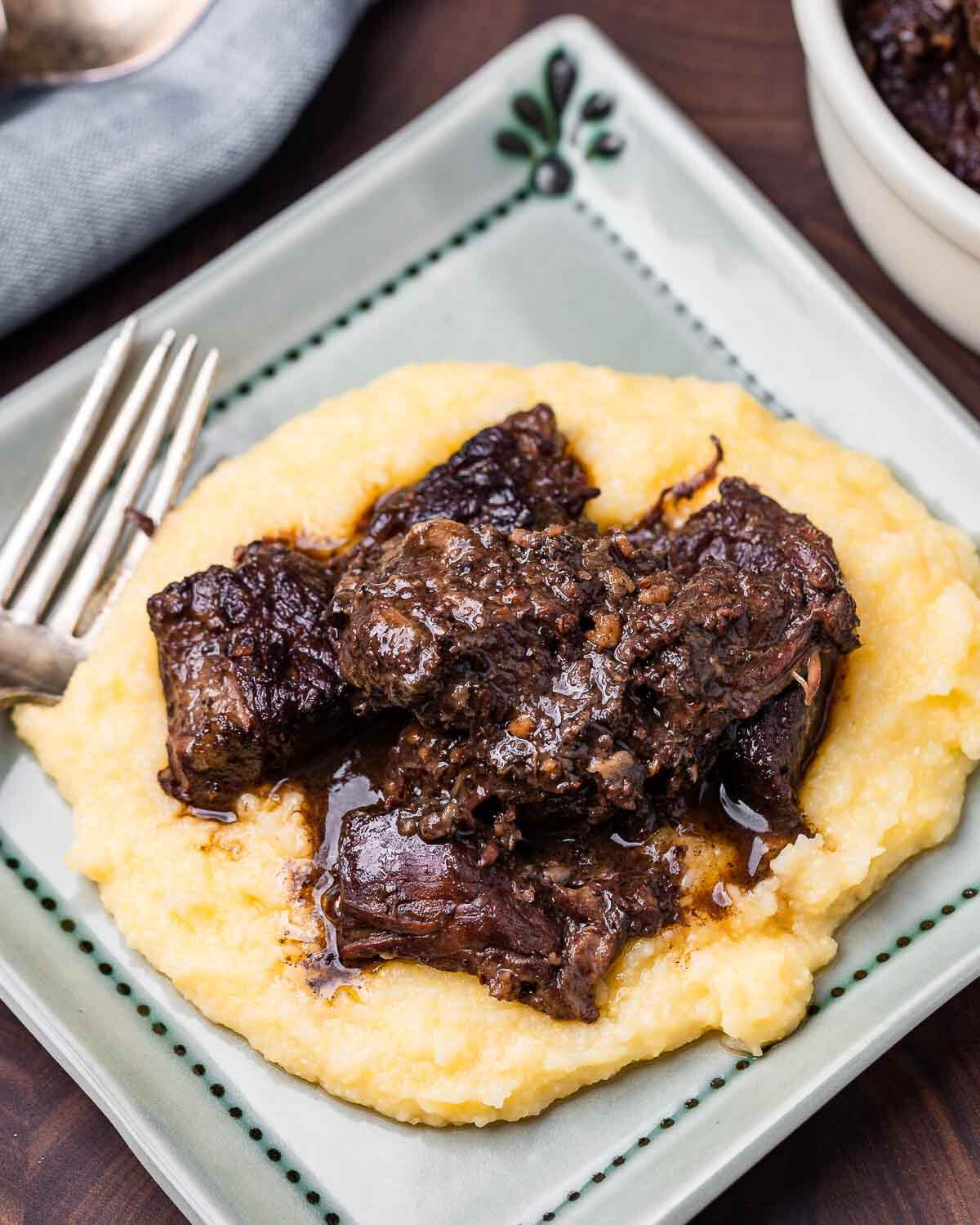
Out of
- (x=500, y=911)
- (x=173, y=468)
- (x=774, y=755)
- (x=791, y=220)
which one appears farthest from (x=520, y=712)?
(x=791, y=220)

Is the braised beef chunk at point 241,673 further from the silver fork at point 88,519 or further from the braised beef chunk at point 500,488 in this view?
the silver fork at point 88,519

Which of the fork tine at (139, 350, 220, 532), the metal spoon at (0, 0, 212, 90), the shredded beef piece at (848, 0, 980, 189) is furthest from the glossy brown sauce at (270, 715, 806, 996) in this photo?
the metal spoon at (0, 0, 212, 90)

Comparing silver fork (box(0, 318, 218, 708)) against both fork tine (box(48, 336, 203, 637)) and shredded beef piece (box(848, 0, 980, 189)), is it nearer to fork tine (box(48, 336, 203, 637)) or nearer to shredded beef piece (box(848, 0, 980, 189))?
fork tine (box(48, 336, 203, 637))

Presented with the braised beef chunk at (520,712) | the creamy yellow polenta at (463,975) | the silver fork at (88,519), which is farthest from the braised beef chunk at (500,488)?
the silver fork at (88,519)

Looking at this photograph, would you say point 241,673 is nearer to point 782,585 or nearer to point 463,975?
point 463,975

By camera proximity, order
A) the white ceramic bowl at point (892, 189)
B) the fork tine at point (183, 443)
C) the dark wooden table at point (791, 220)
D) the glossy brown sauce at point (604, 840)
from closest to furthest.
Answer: the glossy brown sauce at point (604, 840), the dark wooden table at point (791, 220), the white ceramic bowl at point (892, 189), the fork tine at point (183, 443)

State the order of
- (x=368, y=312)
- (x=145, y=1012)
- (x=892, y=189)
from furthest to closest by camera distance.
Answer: (x=368, y=312)
(x=892, y=189)
(x=145, y=1012)

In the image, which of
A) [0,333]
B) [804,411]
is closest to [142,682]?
[0,333]
